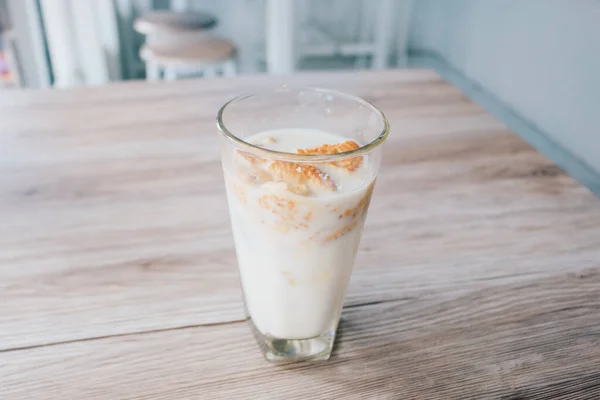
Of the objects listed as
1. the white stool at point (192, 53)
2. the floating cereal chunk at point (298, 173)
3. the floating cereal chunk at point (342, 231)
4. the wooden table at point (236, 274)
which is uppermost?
the floating cereal chunk at point (298, 173)

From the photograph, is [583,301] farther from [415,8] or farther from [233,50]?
[415,8]

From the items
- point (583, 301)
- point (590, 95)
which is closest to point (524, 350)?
point (583, 301)

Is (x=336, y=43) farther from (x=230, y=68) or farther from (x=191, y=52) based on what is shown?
(x=191, y=52)

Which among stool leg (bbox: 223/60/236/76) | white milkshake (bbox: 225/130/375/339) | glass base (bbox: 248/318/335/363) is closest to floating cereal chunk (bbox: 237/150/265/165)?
white milkshake (bbox: 225/130/375/339)

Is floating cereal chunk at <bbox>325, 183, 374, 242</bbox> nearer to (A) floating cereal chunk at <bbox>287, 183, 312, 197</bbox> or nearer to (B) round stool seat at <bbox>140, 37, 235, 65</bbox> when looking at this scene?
(A) floating cereal chunk at <bbox>287, 183, 312, 197</bbox>

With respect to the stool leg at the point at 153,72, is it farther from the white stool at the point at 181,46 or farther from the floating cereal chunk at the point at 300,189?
the floating cereal chunk at the point at 300,189

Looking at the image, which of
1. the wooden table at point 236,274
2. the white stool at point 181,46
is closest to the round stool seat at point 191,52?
the white stool at point 181,46

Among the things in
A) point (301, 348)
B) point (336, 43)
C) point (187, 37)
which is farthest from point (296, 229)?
point (336, 43)
